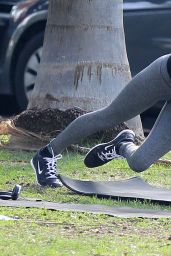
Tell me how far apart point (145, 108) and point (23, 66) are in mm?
5369

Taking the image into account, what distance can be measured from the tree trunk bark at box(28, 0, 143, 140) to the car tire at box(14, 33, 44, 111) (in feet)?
8.59

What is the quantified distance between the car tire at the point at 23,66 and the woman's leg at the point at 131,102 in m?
4.84

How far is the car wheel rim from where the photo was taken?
1195cm

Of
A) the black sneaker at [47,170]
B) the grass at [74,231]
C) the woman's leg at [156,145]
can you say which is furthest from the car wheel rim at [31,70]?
the woman's leg at [156,145]

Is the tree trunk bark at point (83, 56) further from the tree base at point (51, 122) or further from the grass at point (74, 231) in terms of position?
the grass at point (74, 231)

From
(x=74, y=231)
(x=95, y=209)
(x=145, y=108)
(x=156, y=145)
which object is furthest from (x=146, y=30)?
(x=74, y=231)

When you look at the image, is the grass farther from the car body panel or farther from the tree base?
the car body panel

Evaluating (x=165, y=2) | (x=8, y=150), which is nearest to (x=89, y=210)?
(x=8, y=150)

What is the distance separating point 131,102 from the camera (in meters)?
6.76

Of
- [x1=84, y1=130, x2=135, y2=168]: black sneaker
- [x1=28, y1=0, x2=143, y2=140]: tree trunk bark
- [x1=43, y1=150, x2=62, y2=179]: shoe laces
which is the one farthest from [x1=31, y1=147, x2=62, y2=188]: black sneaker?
[x1=28, y1=0, x2=143, y2=140]: tree trunk bark

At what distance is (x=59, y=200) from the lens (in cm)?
671

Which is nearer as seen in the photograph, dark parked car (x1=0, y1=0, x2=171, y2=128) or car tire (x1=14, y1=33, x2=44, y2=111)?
dark parked car (x1=0, y1=0, x2=171, y2=128)

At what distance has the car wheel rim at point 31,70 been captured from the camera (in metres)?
11.9

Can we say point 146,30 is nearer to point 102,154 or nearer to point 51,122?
point 51,122
